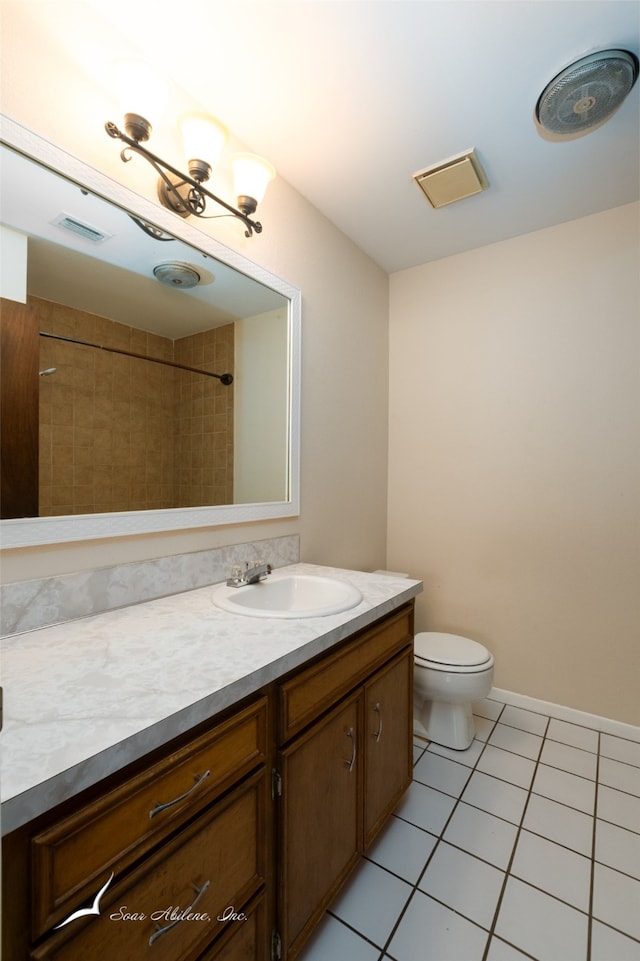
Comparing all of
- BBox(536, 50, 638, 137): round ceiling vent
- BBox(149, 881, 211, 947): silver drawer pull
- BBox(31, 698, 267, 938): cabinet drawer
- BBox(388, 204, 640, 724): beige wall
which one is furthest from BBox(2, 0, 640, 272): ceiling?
BBox(149, 881, 211, 947): silver drawer pull

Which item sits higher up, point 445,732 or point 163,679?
point 163,679

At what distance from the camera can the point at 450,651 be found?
1.88 metres

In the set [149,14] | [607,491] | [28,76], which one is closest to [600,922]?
[607,491]

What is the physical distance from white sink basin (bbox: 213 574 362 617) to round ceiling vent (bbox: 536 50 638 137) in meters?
1.72

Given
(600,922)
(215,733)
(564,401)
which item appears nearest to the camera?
(215,733)

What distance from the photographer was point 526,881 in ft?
4.03

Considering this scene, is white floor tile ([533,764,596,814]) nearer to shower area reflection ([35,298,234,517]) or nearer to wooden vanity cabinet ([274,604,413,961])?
wooden vanity cabinet ([274,604,413,961])

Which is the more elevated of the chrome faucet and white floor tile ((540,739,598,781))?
the chrome faucet

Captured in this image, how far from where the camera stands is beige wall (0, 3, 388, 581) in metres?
1.00

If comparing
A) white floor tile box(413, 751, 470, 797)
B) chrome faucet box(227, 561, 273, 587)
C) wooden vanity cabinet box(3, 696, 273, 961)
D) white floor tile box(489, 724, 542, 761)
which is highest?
chrome faucet box(227, 561, 273, 587)

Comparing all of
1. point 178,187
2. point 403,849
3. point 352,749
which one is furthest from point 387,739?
point 178,187

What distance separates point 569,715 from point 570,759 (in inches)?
12.1

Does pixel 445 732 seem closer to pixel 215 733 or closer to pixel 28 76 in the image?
pixel 215 733

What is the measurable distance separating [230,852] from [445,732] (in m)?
1.37
